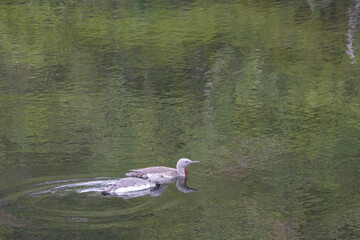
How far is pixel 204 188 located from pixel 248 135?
220cm

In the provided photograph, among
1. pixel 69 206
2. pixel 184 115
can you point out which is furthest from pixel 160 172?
pixel 184 115

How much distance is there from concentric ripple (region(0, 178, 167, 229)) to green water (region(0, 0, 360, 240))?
21 millimetres

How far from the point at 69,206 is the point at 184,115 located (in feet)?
12.8

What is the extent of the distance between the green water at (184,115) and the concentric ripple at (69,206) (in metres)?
0.02

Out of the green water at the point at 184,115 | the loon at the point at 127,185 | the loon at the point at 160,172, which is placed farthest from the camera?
the loon at the point at 160,172

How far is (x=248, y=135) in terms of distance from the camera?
10.1m

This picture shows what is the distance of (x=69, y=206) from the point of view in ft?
24.5

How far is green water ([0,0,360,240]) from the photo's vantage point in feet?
24.0

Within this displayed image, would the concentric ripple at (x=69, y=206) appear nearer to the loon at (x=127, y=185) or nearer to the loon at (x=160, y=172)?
the loon at (x=127, y=185)

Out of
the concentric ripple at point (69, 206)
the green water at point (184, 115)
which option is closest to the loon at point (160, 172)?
the green water at point (184, 115)

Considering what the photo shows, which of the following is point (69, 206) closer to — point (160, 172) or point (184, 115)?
point (160, 172)

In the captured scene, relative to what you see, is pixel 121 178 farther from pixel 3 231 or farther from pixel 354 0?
pixel 354 0

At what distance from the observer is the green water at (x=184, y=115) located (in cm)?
732

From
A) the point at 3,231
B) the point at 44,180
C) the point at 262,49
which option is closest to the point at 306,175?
the point at 44,180
